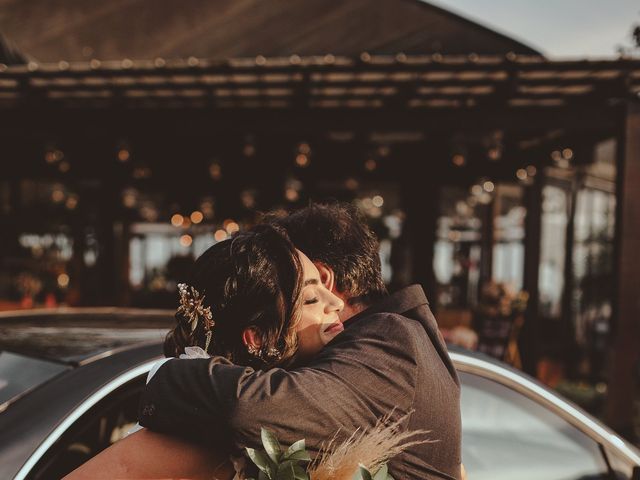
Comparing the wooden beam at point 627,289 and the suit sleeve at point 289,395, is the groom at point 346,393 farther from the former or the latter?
the wooden beam at point 627,289

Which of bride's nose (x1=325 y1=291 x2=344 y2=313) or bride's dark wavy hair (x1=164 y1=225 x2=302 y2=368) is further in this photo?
bride's nose (x1=325 y1=291 x2=344 y2=313)

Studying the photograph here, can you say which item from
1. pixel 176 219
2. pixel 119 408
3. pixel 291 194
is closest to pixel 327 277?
pixel 119 408

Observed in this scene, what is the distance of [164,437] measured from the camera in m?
1.17

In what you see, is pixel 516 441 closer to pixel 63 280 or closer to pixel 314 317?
pixel 314 317

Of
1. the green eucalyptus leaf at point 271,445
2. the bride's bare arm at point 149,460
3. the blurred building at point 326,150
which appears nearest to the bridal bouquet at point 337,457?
the green eucalyptus leaf at point 271,445

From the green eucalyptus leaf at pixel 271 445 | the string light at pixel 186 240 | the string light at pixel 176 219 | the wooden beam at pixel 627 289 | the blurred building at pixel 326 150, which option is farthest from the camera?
the string light at pixel 186 240

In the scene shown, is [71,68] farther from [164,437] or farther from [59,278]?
[59,278]

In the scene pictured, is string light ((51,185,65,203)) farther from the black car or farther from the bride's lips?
the bride's lips

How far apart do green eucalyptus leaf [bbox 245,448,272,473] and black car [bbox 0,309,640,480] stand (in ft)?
2.27

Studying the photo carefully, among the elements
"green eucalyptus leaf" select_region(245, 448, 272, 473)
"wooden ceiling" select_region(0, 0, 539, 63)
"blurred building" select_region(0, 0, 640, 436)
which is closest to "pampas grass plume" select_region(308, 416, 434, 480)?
"green eucalyptus leaf" select_region(245, 448, 272, 473)

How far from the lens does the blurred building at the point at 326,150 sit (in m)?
5.54

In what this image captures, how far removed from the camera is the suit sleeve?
1.10m

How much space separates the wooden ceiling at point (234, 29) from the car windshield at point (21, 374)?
754cm

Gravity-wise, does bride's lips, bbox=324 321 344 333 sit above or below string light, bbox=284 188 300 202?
below
